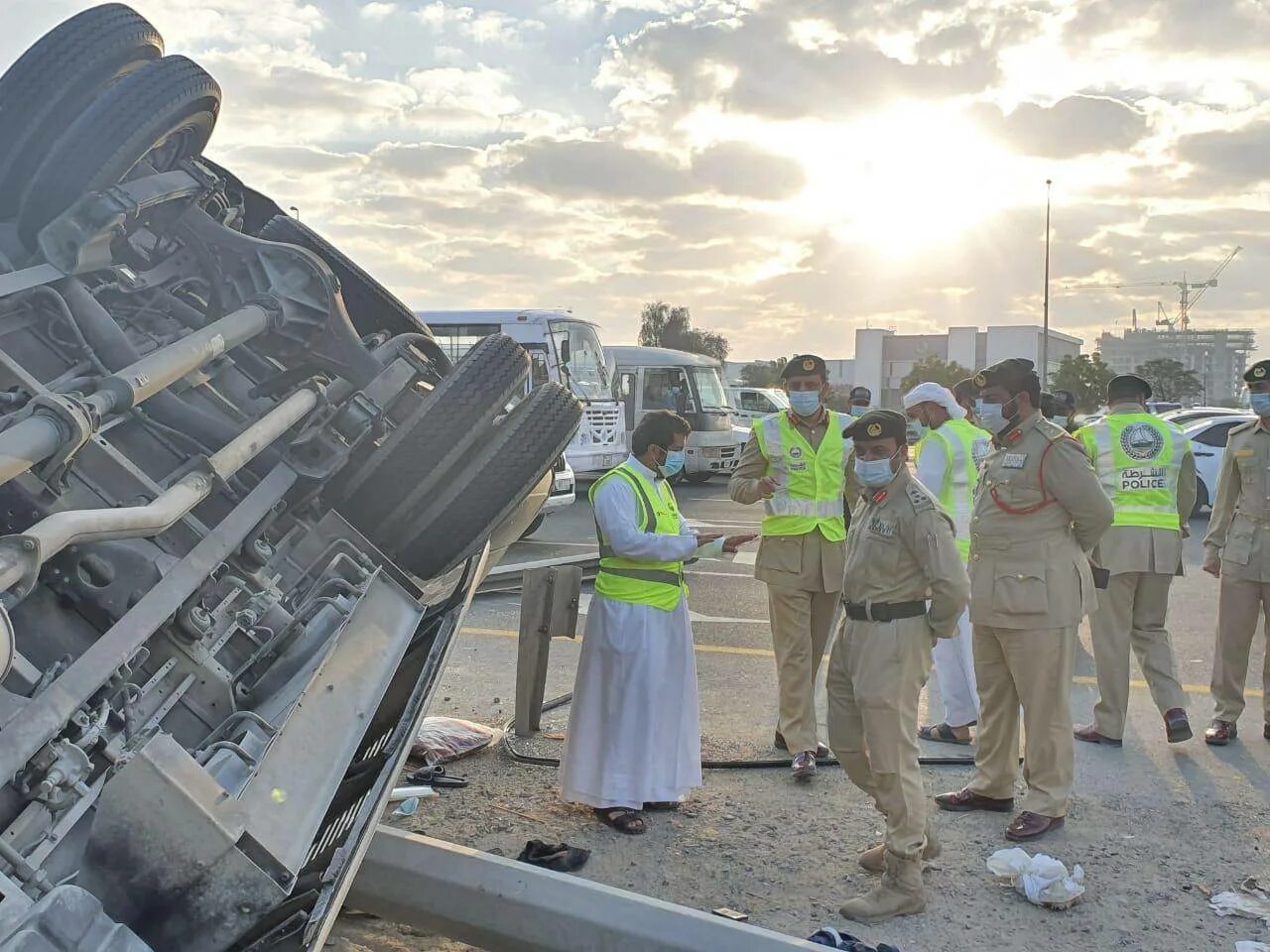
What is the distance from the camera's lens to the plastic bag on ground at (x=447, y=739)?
16.9ft

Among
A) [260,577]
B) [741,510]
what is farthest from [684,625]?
[741,510]

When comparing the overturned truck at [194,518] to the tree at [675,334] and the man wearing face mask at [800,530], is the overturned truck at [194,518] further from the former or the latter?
the tree at [675,334]

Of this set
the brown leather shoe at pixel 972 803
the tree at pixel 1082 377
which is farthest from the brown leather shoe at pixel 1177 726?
the tree at pixel 1082 377

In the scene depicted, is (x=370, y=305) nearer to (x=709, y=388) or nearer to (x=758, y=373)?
(x=709, y=388)

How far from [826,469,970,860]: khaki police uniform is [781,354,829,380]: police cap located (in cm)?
146

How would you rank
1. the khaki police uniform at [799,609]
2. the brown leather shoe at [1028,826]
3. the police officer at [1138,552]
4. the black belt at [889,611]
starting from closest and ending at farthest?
the black belt at [889,611]
the brown leather shoe at [1028,826]
the khaki police uniform at [799,609]
the police officer at [1138,552]

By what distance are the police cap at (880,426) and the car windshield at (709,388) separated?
16.6 meters

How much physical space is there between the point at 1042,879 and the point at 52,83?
13.7 feet

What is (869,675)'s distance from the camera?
3.91 metres

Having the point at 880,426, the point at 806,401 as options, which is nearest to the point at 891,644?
the point at 880,426

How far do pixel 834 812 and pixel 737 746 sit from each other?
0.86 metres

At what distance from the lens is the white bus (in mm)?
17062

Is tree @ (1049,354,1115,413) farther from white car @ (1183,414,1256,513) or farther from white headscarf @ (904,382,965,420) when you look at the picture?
white headscarf @ (904,382,965,420)

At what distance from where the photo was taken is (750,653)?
24.2ft
